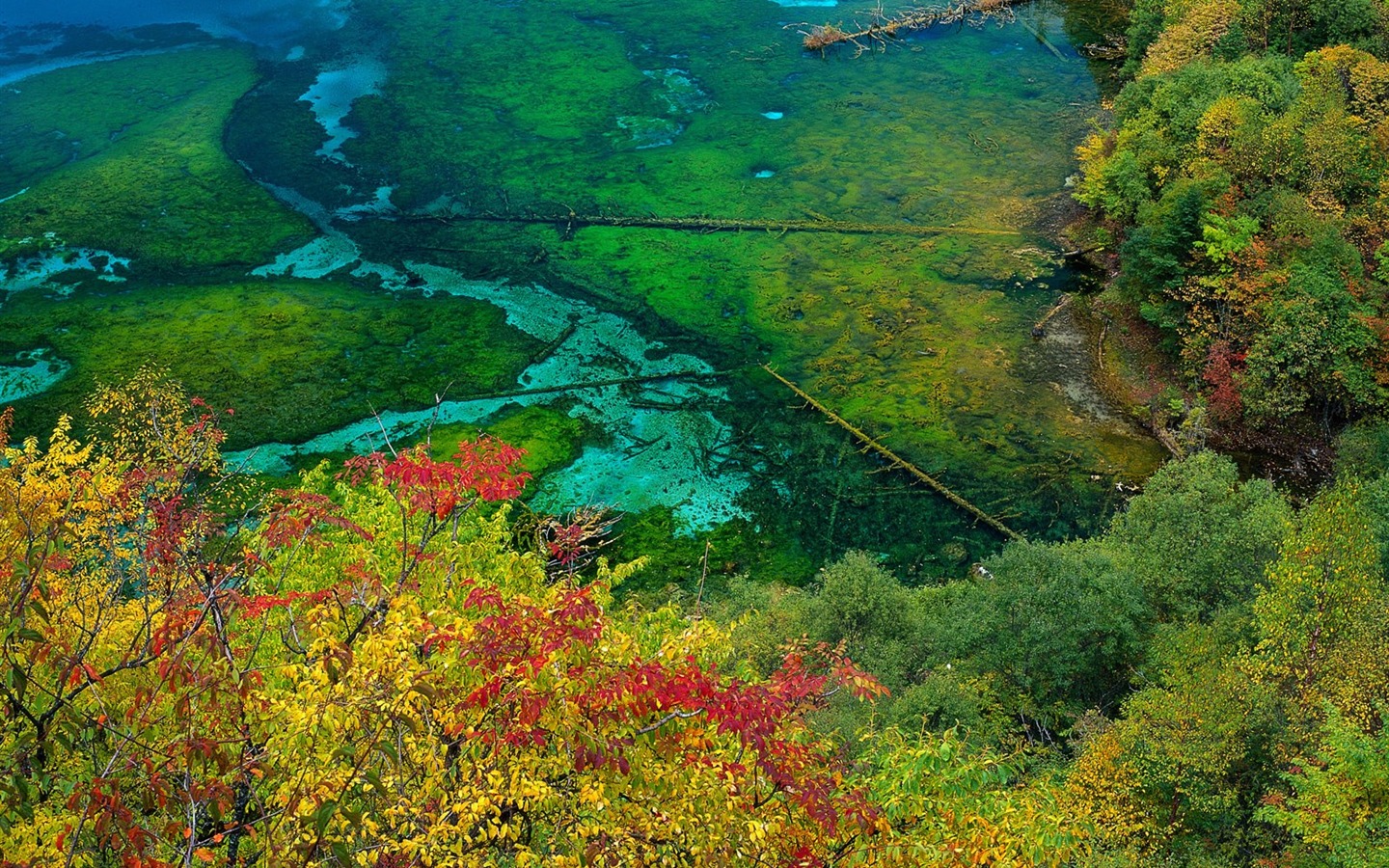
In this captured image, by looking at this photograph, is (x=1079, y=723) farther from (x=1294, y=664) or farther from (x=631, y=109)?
(x=631, y=109)

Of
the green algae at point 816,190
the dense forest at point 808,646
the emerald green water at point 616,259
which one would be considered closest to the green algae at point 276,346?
the emerald green water at point 616,259

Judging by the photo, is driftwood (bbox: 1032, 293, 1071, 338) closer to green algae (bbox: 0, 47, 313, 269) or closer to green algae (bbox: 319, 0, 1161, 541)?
green algae (bbox: 319, 0, 1161, 541)

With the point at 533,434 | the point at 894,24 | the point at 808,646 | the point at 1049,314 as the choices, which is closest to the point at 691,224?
the point at 533,434

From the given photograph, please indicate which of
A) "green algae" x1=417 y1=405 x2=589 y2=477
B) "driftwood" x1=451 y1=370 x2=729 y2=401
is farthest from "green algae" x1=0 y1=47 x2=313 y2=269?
"green algae" x1=417 y1=405 x2=589 y2=477

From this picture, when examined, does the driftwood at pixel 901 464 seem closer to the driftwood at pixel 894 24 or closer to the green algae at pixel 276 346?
the green algae at pixel 276 346

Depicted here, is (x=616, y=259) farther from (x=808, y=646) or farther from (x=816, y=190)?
(x=808, y=646)

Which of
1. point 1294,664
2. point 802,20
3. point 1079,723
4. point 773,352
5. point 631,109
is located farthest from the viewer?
point 802,20

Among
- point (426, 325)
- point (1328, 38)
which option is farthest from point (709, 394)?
point (1328, 38)
